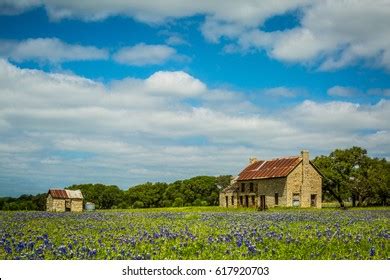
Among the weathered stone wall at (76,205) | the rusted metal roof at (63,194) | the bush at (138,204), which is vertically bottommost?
the bush at (138,204)

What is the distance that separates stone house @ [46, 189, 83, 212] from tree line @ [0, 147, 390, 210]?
1990 millimetres

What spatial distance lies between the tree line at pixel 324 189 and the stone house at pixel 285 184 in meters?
3.89

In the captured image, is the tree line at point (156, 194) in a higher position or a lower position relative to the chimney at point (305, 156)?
lower

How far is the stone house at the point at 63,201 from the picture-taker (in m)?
39.8

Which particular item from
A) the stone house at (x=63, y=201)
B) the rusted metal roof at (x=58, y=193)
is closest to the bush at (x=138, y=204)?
the stone house at (x=63, y=201)

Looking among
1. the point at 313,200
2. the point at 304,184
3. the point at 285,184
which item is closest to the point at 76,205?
the point at 285,184

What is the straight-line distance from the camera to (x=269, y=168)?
4984cm

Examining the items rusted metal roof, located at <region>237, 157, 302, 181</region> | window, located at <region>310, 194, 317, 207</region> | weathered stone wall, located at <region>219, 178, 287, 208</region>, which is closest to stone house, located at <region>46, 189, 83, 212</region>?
weathered stone wall, located at <region>219, 178, 287, 208</region>

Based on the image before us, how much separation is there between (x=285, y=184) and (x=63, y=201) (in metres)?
20.6

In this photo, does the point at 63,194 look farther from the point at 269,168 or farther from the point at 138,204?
the point at 138,204

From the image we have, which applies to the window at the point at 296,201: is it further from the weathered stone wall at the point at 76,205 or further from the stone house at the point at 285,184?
the weathered stone wall at the point at 76,205

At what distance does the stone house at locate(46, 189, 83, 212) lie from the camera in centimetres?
3975

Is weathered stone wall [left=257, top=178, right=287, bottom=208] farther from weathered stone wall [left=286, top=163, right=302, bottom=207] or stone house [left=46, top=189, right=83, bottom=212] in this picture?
stone house [left=46, top=189, right=83, bottom=212]
